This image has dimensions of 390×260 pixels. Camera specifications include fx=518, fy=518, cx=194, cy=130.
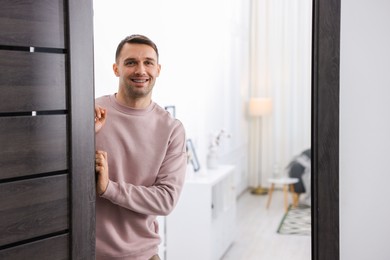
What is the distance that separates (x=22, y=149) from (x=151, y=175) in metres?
0.43

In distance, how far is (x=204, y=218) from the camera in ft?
7.86

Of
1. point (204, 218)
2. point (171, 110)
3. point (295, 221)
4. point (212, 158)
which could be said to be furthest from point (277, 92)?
point (171, 110)

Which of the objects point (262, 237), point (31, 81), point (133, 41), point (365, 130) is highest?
point (133, 41)

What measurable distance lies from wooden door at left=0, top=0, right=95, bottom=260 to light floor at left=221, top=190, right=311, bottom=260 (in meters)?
0.64

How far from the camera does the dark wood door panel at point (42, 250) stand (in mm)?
1207

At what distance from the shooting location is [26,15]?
1202 millimetres

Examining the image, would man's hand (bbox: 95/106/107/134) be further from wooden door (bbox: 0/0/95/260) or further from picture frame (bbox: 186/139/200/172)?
picture frame (bbox: 186/139/200/172)

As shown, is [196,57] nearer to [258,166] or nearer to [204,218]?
[204,218]

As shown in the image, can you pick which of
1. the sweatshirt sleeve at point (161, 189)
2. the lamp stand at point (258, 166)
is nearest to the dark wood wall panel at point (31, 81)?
the sweatshirt sleeve at point (161, 189)

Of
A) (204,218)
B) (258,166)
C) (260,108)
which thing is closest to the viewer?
(204,218)

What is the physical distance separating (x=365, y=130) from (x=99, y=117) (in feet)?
2.42

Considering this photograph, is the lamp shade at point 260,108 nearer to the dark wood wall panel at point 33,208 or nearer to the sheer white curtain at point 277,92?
the sheer white curtain at point 277,92

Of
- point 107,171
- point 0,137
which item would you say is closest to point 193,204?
point 107,171

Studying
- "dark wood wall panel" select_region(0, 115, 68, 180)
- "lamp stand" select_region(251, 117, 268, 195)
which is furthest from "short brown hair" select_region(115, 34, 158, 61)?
"lamp stand" select_region(251, 117, 268, 195)
